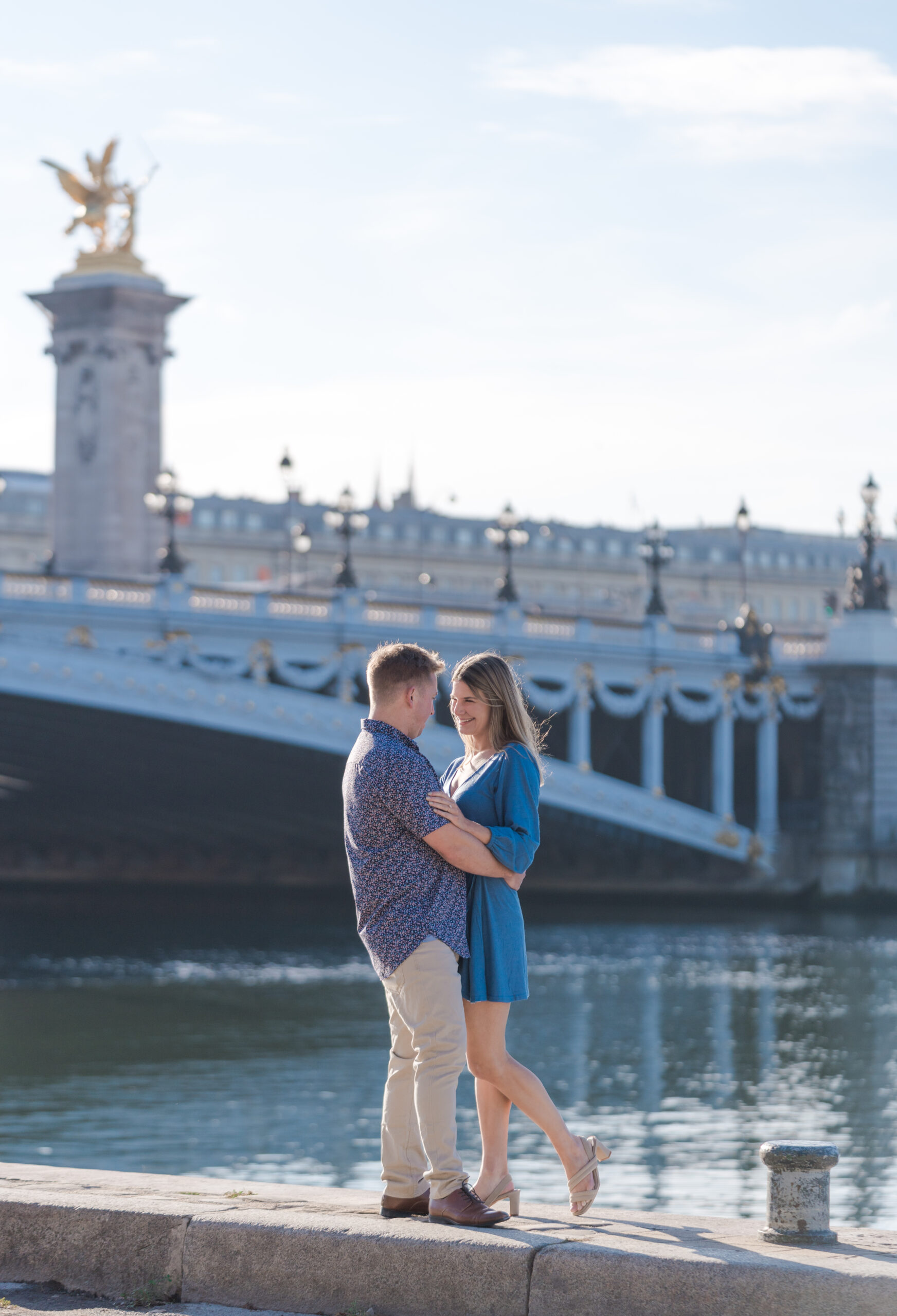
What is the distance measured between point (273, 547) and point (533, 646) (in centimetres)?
5874

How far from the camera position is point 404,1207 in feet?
22.5

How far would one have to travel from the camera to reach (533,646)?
4466 centimetres

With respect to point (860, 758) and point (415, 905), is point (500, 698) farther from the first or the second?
point (860, 758)

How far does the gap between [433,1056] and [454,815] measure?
83 cm

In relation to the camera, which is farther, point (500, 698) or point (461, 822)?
point (500, 698)

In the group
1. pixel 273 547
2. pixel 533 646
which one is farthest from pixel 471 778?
pixel 273 547

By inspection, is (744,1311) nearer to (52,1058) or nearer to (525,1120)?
(525,1120)

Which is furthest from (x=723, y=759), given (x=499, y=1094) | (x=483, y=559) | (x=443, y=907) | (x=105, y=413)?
(x=483, y=559)

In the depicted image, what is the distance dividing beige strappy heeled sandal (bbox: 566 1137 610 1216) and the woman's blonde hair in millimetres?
1391

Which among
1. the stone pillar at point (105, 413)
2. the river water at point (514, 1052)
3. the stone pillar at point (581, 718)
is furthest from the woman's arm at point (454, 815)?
the stone pillar at point (105, 413)

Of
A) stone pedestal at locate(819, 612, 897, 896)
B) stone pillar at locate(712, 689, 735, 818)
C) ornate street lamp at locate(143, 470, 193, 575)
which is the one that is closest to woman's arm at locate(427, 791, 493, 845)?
ornate street lamp at locate(143, 470, 193, 575)

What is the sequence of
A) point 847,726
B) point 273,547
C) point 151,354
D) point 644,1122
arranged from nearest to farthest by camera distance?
point 644,1122
point 847,726
point 151,354
point 273,547

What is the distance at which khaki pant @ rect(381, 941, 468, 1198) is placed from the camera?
679 centimetres

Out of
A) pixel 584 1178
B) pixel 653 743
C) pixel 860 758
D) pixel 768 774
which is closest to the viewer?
pixel 584 1178
